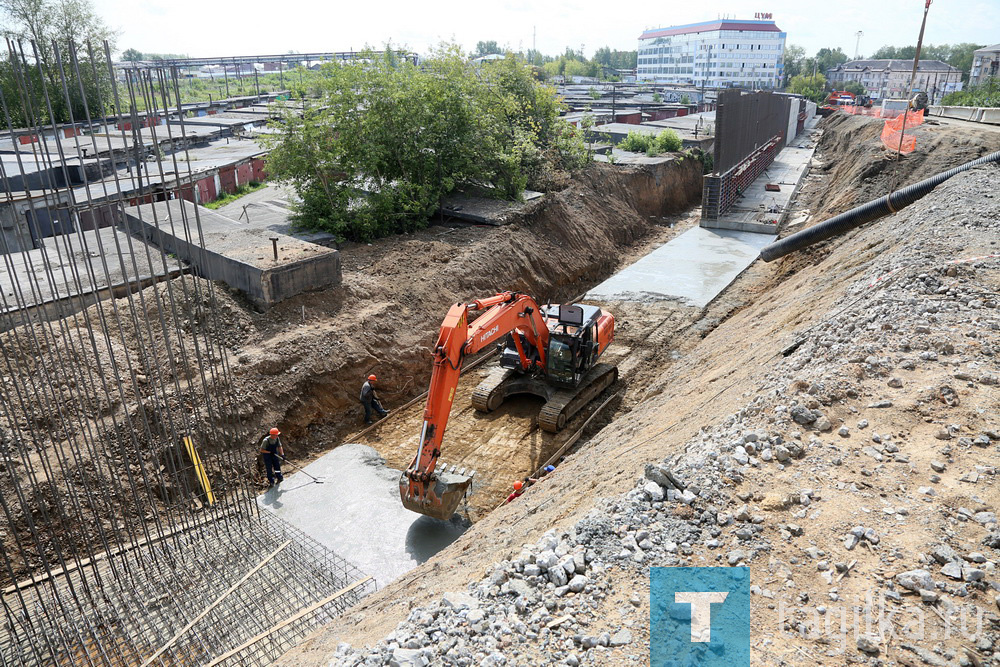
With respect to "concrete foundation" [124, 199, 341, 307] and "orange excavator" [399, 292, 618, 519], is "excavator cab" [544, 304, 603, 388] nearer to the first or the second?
"orange excavator" [399, 292, 618, 519]

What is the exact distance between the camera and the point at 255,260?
16.2 metres

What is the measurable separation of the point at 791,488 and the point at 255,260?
13996 millimetres

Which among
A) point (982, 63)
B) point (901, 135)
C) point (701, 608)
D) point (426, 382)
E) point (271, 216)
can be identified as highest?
point (982, 63)

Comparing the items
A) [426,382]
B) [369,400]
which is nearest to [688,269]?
[426,382]

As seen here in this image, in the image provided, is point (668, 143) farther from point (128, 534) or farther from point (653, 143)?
point (128, 534)

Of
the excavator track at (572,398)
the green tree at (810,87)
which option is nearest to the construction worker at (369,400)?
the excavator track at (572,398)

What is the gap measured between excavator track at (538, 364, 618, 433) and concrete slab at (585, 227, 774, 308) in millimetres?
6323

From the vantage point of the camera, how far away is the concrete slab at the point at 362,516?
400 inches

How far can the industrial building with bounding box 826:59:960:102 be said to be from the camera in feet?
350

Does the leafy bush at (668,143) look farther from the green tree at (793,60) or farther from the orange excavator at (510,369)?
the green tree at (793,60)

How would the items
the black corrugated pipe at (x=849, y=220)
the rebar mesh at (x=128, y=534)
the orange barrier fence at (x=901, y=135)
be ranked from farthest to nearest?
the orange barrier fence at (x=901, y=135) < the black corrugated pipe at (x=849, y=220) < the rebar mesh at (x=128, y=534)

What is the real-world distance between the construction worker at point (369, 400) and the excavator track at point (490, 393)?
92.6 inches

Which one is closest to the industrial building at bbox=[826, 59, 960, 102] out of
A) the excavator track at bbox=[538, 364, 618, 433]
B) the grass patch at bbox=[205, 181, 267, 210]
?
the grass patch at bbox=[205, 181, 267, 210]

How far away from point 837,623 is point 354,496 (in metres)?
8.55
